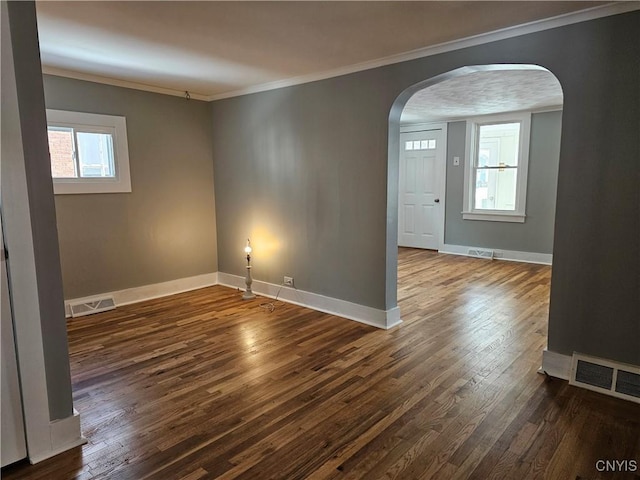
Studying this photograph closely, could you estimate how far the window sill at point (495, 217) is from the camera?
656 centimetres

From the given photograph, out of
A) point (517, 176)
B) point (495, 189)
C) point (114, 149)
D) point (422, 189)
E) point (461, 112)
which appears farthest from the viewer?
point (422, 189)

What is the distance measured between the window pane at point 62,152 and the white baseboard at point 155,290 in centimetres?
129

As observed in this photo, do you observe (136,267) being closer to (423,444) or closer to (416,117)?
(423,444)

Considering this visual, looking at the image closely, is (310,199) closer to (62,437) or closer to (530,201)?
(62,437)

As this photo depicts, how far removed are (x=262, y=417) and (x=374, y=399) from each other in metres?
0.70

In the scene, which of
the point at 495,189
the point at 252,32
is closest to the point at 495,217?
the point at 495,189

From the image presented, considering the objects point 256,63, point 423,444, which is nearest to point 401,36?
point 256,63

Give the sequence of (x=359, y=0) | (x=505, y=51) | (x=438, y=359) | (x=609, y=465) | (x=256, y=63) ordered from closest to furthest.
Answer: (x=609, y=465) → (x=359, y=0) → (x=505, y=51) → (x=438, y=359) → (x=256, y=63)

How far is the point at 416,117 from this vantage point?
6.86m

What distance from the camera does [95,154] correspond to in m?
4.22

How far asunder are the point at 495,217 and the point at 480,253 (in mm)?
665

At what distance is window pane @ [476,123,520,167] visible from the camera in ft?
21.5

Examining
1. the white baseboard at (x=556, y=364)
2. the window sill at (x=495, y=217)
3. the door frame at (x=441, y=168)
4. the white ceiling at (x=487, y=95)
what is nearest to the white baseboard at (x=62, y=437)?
the white baseboard at (x=556, y=364)

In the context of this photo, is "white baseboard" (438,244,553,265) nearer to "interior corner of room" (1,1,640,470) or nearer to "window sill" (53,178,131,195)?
"interior corner of room" (1,1,640,470)
